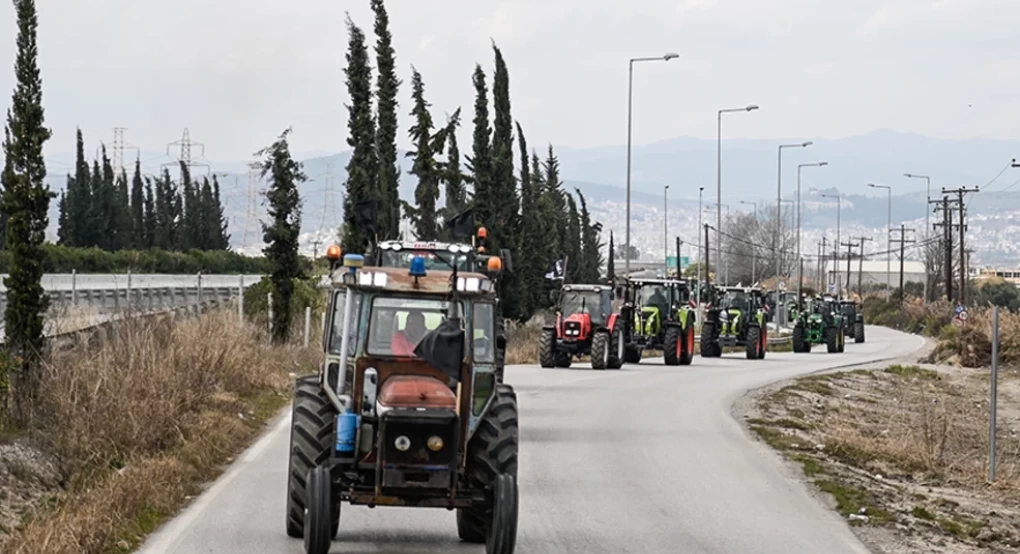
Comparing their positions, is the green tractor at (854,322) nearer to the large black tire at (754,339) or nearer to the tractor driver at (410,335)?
the large black tire at (754,339)

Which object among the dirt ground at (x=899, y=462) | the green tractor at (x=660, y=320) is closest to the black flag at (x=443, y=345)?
the dirt ground at (x=899, y=462)

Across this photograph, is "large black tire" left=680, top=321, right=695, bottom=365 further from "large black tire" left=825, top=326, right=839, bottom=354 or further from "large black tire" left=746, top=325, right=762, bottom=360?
"large black tire" left=825, top=326, right=839, bottom=354

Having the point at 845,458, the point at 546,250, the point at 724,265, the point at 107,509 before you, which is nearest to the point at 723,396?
the point at 845,458

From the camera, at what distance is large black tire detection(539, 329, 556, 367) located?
3800cm

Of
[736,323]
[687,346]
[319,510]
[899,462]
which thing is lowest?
[899,462]

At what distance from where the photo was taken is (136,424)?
16.4 meters

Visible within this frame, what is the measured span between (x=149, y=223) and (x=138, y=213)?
9.77 feet

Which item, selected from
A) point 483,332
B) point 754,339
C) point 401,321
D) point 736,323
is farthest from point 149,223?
point 401,321

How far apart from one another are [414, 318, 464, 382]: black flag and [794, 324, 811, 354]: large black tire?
51.5m

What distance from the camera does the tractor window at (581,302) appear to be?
39375 millimetres

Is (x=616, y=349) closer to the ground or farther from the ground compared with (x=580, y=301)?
closer to the ground

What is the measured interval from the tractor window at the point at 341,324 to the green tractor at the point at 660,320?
94.1 feet

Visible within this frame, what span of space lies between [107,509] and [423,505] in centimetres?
293

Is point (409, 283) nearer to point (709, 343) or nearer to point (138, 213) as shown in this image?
point (709, 343)
